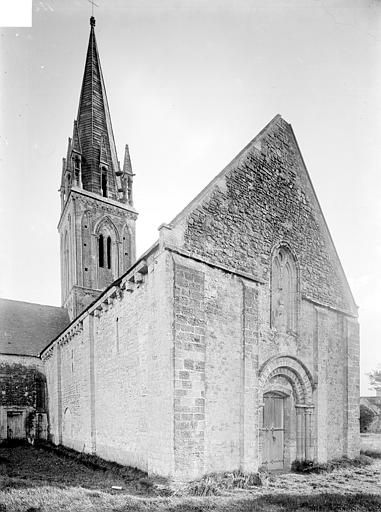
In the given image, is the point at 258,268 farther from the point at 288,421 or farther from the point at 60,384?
the point at 60,384

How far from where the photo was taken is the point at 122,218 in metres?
31.8

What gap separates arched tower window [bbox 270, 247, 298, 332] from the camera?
477 inches

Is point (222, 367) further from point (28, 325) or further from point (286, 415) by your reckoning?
point (28, 325)

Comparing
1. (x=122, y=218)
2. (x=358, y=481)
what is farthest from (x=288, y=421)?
(x=122, y=218)

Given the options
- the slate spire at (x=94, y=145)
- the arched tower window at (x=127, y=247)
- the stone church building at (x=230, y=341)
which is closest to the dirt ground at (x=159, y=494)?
the stone church building at (x=230, y=341)

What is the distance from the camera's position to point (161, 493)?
26.6 ft

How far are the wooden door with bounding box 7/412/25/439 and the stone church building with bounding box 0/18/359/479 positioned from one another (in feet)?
24.5

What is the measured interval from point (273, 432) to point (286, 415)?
73cm

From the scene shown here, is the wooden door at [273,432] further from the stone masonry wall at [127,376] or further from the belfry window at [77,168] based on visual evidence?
the belfry window at [77,168]

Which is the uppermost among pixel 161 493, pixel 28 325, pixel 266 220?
pixel 266 220

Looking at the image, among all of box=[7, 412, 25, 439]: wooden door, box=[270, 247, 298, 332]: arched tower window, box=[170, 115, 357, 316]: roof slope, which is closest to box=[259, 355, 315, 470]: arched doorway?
box=[270, 247, 298, 332]: arched tower window

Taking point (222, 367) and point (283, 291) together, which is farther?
point (283, 291)

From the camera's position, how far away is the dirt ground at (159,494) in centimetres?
732

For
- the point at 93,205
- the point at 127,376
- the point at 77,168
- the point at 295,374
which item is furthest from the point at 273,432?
the point at 77,168
